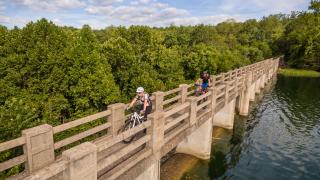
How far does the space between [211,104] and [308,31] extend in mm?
75230

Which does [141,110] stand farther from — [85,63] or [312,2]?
[312,2]

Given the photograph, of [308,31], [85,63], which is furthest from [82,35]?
[308,31]

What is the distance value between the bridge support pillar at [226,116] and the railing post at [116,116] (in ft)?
43.8

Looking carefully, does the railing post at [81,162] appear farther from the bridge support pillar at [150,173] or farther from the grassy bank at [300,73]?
the grassy bank at [300,73]

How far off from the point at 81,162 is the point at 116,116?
4.09 m

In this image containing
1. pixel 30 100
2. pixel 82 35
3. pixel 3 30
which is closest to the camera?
pixel 30 100

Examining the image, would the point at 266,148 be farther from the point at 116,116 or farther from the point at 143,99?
the point at 116,116

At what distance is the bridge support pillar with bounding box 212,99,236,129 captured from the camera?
22.4 metres

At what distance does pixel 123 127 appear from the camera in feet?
35.7

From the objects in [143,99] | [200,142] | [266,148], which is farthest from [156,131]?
[266,148]

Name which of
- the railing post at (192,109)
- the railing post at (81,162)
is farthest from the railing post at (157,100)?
the railing post at (81,162)

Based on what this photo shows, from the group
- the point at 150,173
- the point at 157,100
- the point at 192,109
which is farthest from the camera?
the point at 192,109

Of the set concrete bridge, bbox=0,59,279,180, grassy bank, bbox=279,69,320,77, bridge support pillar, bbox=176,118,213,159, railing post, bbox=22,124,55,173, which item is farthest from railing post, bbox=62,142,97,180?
grassy bank, bbox=279,69,320,77

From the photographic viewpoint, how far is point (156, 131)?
10.2m
